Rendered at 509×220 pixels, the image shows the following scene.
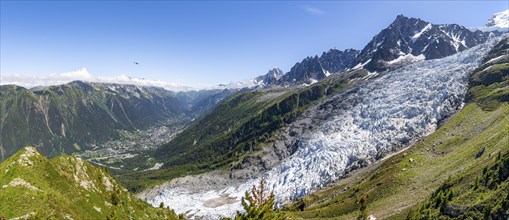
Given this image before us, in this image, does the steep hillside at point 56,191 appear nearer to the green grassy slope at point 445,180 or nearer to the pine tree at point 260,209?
the pine tree at point 260,209

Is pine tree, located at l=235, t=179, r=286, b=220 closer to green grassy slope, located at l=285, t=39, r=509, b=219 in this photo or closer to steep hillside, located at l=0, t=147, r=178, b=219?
green grassy slope, located at l=285, t=39, r=509, b=219

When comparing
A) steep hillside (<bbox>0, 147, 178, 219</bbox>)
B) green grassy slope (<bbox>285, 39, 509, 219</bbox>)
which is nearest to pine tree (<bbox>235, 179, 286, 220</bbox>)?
green grassy slope (<bbox>285, 39, 509, 219</bbox>)

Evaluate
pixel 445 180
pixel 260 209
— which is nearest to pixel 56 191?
pixel 260 209

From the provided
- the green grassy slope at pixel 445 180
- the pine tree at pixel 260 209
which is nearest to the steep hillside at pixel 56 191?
the pine tree at pixel 260 209

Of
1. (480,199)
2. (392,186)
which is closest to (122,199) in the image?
(480,199)

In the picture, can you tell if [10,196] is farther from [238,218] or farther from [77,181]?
[238,218]

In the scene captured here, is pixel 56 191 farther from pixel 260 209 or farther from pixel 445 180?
pixel 445 180
